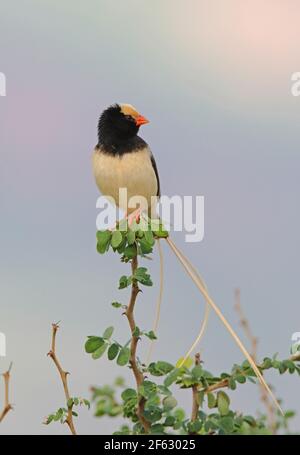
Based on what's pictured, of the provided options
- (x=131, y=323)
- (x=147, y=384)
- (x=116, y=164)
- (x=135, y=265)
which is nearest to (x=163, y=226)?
(x=135, y=265)

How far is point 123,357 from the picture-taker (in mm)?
2758

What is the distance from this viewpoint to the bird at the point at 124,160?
5105mm

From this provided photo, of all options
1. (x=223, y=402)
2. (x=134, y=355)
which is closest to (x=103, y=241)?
(x=134, y=355)

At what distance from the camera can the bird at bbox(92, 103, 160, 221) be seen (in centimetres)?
511

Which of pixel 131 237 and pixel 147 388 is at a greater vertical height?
pixel 131 237

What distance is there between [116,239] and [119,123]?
2.50 m

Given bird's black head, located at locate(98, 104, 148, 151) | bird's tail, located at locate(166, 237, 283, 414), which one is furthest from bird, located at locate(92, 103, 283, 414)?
bird's tail, located at locate(166, 237, 283, 414)

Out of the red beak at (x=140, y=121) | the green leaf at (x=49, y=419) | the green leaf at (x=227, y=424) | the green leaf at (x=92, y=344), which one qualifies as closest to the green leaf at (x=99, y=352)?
the green leaf at (x=92, y=344)

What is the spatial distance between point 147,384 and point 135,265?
0.64m

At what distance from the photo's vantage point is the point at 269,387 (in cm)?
271

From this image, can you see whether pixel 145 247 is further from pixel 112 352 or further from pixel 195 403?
pixel 195 403

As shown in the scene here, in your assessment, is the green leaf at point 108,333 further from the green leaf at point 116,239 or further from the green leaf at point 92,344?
the green leaf at point 116,239

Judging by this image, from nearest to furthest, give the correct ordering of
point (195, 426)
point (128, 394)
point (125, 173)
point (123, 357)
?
point (195, 426)
point (123, 357)
point (128, 394)
point (125, 173)
